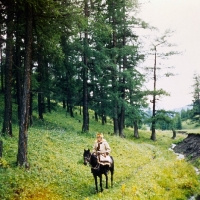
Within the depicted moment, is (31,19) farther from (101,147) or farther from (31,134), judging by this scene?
(31,134)

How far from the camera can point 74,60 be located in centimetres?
2681

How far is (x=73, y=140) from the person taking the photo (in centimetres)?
2050

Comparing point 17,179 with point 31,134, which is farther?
point 31,134

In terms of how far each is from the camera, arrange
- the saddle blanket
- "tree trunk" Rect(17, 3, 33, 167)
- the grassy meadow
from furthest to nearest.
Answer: "tree trunk" Rect(17, 3, 33, 167), the saddle blanket, the grassy meadow

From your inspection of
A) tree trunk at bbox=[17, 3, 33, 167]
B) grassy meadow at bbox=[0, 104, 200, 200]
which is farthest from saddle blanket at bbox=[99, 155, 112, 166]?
tree trunk at bbox=[17, 3, 33, 167]

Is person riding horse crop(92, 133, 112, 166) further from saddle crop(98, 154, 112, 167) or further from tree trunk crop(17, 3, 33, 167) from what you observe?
tree trunk crop(17, 3, 33, 167)

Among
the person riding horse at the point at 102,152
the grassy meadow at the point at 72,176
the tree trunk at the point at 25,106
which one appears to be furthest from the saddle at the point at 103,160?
the tree trunk at the point at 25,106

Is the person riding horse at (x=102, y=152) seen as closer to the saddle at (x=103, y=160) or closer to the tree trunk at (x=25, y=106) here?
the saddle at (x=103, y=160)

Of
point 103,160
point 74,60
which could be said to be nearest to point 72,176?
point 103,160

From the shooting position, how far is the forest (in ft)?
41.5

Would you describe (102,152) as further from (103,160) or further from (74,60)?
(74,60)

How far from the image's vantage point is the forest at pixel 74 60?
12648mm

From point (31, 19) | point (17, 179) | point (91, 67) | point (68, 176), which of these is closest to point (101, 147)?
point (68, 176)

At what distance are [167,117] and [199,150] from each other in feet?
42.4
